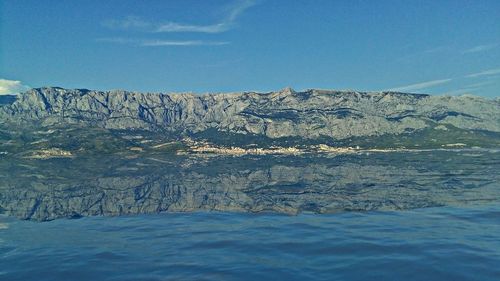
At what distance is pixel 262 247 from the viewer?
23438mm

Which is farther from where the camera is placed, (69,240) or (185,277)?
(69,240)

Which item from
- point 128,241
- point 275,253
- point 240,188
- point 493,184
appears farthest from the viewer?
point 240,188

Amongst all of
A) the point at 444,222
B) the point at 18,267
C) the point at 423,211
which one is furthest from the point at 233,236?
the point at 423,211

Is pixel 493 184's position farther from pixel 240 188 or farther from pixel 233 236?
pixel 233 236

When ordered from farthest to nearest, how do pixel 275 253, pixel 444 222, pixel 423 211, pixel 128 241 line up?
pixel 423 211, pixel 444 222, pixel 128 241, pixel 275 253

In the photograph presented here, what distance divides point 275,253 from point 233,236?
5.37 m

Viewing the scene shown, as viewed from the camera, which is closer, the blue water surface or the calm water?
the blue water surface

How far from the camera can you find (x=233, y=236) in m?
26.7

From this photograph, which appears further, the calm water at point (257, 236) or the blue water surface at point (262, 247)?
the calm water at point (257, 236)

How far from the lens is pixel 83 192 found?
5422cm

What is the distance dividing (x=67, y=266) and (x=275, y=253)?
1102cm

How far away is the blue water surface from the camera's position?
1857cm

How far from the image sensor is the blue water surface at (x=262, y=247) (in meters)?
18.6

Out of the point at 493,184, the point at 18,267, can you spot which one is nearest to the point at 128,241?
the point at 18,267
